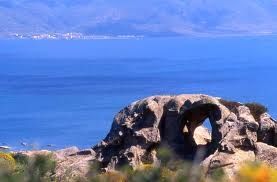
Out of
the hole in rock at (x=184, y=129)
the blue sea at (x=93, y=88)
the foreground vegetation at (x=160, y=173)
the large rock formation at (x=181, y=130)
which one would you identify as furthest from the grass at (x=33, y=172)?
the blue sea at (x=93, y=88)

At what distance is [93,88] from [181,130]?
283 feet

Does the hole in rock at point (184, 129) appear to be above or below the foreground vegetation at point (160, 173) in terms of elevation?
below

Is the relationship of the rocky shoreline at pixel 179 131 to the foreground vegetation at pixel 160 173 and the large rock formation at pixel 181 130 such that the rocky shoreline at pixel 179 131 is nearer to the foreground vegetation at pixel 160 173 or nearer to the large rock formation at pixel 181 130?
the large rock formation at pixel 181 130

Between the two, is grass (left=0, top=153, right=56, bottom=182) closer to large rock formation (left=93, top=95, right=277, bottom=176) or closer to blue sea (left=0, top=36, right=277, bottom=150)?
large rock formation (left=93, top=95, right=277, bottom=176)

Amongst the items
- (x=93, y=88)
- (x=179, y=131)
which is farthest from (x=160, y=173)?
(x=93, y=88)

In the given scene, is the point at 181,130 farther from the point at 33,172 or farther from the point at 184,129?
the point at 33,172

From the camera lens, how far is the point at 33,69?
149250mm

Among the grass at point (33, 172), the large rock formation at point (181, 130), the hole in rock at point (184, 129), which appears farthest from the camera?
the hole in rock at point (184, 129)

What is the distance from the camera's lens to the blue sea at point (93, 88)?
240ft

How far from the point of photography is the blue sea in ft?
240

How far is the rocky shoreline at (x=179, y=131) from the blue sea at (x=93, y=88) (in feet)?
64.3

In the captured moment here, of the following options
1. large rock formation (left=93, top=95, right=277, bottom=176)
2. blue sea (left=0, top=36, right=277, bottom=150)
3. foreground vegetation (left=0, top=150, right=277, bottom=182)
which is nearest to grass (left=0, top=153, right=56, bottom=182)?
foreground vegetation (left=0, top=150, right=277, bottom=182)

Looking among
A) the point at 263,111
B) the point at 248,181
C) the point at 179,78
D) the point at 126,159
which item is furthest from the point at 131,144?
the point at 179,78

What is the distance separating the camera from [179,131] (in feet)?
74.5
